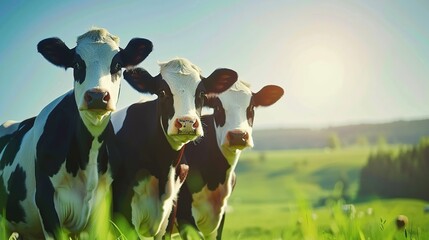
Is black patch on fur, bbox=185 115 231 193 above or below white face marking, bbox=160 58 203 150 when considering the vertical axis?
below

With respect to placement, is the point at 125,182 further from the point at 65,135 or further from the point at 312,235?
the point at 312,235

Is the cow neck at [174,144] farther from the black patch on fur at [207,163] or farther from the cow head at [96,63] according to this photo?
the black patch on fur at [207,163]

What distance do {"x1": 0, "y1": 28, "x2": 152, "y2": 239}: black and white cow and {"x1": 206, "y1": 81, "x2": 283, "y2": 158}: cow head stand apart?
1926mm

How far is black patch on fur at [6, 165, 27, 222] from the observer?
19.4ft

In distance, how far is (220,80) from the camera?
Result: 287 inches

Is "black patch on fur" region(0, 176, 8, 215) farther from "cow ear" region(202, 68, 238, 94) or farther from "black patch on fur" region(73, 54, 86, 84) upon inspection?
"cow ear" region(202, 68, 238, 94)

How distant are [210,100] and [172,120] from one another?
196cm

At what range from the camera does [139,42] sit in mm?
6117

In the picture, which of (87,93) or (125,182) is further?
(125,182)

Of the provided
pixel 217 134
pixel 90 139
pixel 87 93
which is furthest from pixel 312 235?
pixel 217 134

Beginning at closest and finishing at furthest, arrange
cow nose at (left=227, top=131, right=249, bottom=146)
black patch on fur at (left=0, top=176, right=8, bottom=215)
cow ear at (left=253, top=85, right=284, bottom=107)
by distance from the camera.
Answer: black patch on fur at (left=0, top=176, right=8, bottom=215) → cow nose at (left=227, top=131, right=249, bottom=146) → cow ear at (left=253, top=85, right=284, bottom=107)

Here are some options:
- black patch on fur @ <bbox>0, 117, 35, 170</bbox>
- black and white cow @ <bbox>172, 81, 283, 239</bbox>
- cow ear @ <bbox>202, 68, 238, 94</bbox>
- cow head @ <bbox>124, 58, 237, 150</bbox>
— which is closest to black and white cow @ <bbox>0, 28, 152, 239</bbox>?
black patch on fur @ <bbox>0, 117, 35, 170</bbox>

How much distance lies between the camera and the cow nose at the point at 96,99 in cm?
486

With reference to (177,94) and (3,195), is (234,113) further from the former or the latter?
(3,195)
